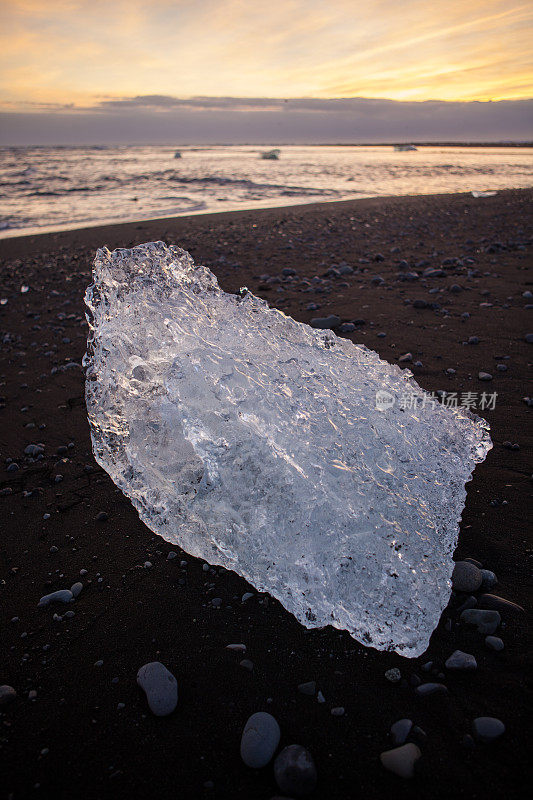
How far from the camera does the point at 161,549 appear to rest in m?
2.50

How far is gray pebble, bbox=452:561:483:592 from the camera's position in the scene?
83.0 inches

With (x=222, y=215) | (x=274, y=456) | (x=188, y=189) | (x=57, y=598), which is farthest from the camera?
(x=188, y=189)

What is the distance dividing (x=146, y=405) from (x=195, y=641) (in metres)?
1.10

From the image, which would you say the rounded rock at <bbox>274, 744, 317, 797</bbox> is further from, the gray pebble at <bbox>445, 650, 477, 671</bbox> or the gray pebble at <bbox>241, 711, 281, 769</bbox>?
the gray pebble at <bbox>445, 650, 477, 671</bbox>

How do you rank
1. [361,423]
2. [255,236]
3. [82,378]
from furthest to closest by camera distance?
[255,236], [82,378], [361,423]

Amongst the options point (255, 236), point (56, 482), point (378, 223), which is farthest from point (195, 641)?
point (378, 223)

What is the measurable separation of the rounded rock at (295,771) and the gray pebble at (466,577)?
100 cm

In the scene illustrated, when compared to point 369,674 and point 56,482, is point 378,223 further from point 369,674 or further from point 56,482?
point 369,674

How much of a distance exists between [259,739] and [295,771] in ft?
0.52

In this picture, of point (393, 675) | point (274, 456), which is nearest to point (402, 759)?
point (393, 675)

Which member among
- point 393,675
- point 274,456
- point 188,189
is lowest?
point 393,675

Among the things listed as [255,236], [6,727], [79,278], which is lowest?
[6,727]

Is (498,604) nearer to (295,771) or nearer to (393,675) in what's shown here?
(393,675)

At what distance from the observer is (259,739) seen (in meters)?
1.57
